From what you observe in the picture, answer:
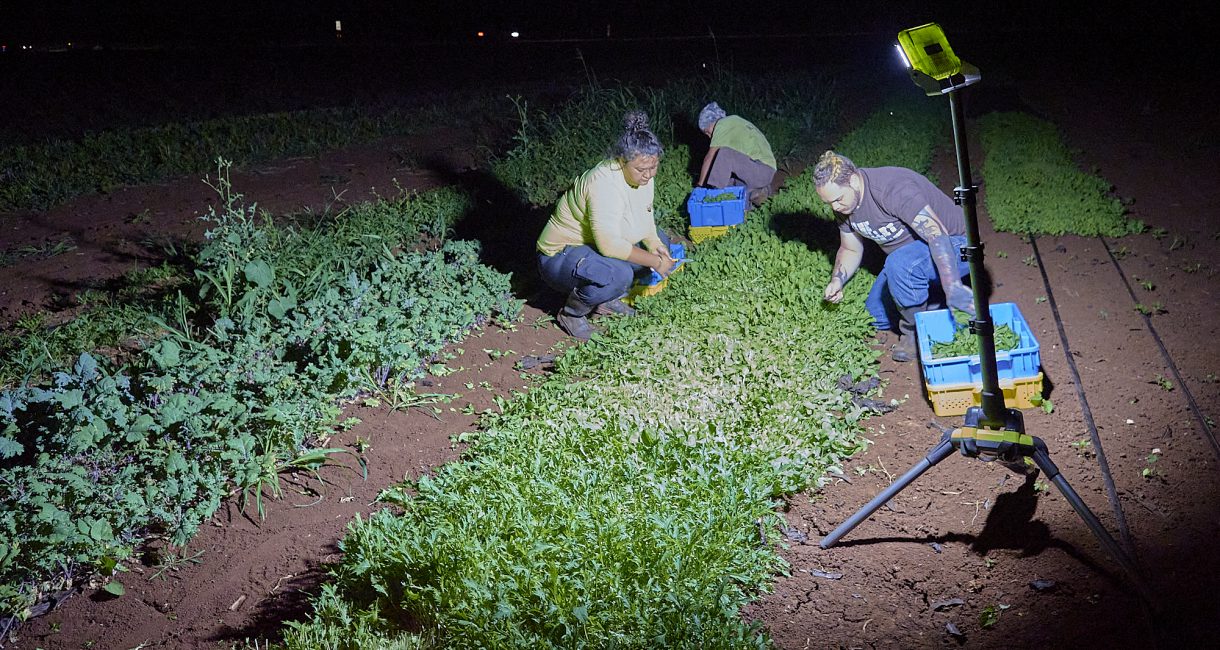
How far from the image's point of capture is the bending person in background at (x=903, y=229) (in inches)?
200

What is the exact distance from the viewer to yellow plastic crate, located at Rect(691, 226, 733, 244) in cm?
766

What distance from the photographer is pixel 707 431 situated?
4445 millimetres

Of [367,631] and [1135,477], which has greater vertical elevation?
[1135,477]

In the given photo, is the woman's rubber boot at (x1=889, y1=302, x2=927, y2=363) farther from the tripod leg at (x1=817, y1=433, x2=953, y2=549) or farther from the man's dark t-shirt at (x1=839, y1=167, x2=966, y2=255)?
the tripod leg at (x1=817, y1=433, x2=953, y2=549)

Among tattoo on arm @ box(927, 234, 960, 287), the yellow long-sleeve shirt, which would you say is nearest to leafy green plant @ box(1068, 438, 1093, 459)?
tattoo on arm @ box(927, 234, 960, 287)

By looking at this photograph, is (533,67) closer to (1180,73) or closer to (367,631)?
(1180,73)

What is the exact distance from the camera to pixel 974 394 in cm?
464

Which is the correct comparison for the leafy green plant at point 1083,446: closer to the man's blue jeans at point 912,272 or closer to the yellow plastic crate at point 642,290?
the man's blue jeans at point 912,272

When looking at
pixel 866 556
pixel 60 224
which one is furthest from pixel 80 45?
pixel 866 556

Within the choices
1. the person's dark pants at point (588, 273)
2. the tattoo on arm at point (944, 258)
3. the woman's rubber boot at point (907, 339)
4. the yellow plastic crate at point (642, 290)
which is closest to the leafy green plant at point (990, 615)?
the tattoo on arm at point (944, 258)

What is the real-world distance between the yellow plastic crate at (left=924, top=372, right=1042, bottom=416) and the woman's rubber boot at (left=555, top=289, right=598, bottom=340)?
243cm

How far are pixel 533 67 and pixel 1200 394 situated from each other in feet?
57.4

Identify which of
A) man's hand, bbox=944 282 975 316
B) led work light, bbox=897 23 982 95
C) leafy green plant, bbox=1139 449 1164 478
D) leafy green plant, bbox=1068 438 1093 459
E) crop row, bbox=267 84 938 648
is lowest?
crop row, bbox=267 84 938 648

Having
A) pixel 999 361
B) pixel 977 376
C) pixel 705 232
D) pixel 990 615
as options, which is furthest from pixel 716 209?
pixel 990 615
